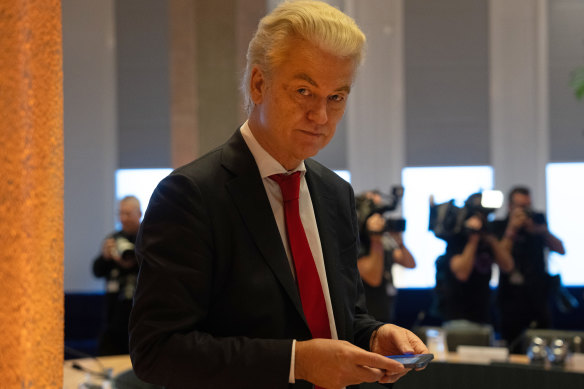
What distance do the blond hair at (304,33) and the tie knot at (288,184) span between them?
7.4 inches

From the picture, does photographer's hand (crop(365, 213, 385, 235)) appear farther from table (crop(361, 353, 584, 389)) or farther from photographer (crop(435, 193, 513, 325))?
table (crop(361, 353, 584, 389))

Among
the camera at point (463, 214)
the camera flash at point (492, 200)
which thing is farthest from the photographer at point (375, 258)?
the camera flash at point (492, 200)

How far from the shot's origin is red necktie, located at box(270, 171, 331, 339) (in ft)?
4.39

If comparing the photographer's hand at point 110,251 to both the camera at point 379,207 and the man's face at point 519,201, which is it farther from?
the man's face at point 519,201

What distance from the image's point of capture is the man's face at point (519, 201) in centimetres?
553

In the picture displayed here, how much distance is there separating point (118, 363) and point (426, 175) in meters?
4.82

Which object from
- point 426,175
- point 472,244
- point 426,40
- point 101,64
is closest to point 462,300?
point 472,244

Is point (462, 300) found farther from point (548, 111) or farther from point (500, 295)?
point (548, 111)

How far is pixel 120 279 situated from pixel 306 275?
12.6 feet

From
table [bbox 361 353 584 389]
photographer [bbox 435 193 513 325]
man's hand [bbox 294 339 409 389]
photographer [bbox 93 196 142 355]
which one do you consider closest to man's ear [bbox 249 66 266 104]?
man's hand [bbox 294 339 409 389]

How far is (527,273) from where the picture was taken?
17.8 feet

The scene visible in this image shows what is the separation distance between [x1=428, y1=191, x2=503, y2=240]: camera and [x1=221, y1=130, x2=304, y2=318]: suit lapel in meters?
3.87

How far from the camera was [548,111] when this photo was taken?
813cm

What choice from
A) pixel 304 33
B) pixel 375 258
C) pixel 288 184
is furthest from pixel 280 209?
pixel 375 258
